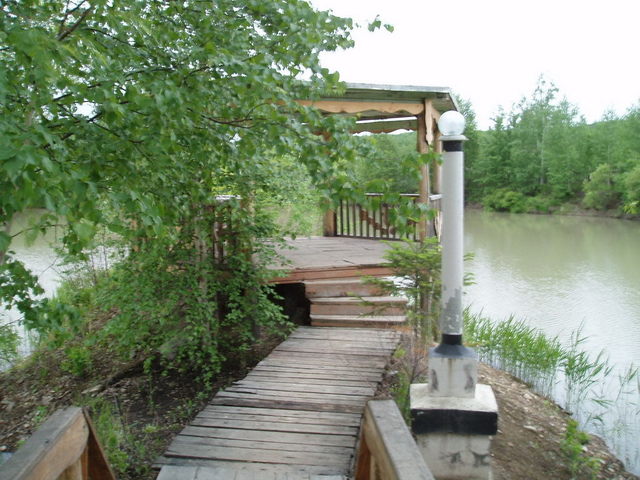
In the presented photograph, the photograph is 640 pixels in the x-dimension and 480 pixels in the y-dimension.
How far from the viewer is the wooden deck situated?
6.44m

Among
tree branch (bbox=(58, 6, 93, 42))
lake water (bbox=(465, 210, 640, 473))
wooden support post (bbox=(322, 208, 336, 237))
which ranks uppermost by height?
tree branch (bbox=(58, 6, 93, 42))

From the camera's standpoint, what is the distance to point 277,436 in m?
3.41

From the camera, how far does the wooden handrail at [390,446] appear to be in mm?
1404

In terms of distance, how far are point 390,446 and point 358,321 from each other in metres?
4.45

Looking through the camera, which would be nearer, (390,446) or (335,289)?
(390,446)

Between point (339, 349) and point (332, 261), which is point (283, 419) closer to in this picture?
point (339, 349)

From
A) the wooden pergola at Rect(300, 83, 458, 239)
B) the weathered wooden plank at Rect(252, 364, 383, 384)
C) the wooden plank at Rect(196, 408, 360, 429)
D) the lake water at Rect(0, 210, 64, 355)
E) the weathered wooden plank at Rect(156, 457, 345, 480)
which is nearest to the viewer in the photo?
the weathered wooden plank at Rect(156, 457, 345, 480)

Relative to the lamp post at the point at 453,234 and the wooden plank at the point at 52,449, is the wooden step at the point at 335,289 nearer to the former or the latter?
the lamp post at the point at 453,234

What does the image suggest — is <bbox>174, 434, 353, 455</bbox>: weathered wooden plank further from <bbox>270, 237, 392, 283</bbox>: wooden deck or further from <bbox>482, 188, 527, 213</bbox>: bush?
<bbox>482, 188, 527, 213</bbox>: bush

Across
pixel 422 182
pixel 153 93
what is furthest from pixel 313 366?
pixel 422 182

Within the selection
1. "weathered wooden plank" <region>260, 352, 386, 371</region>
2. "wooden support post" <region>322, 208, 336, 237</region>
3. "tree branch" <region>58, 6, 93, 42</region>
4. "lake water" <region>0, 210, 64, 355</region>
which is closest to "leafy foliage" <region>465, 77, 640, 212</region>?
"wooden support post" <region>322, 208, 336, 237</region>

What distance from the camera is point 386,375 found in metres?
4.79

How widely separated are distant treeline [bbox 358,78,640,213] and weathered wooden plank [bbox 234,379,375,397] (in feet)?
96.6

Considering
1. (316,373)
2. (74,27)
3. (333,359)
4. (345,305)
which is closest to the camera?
(74,27)
